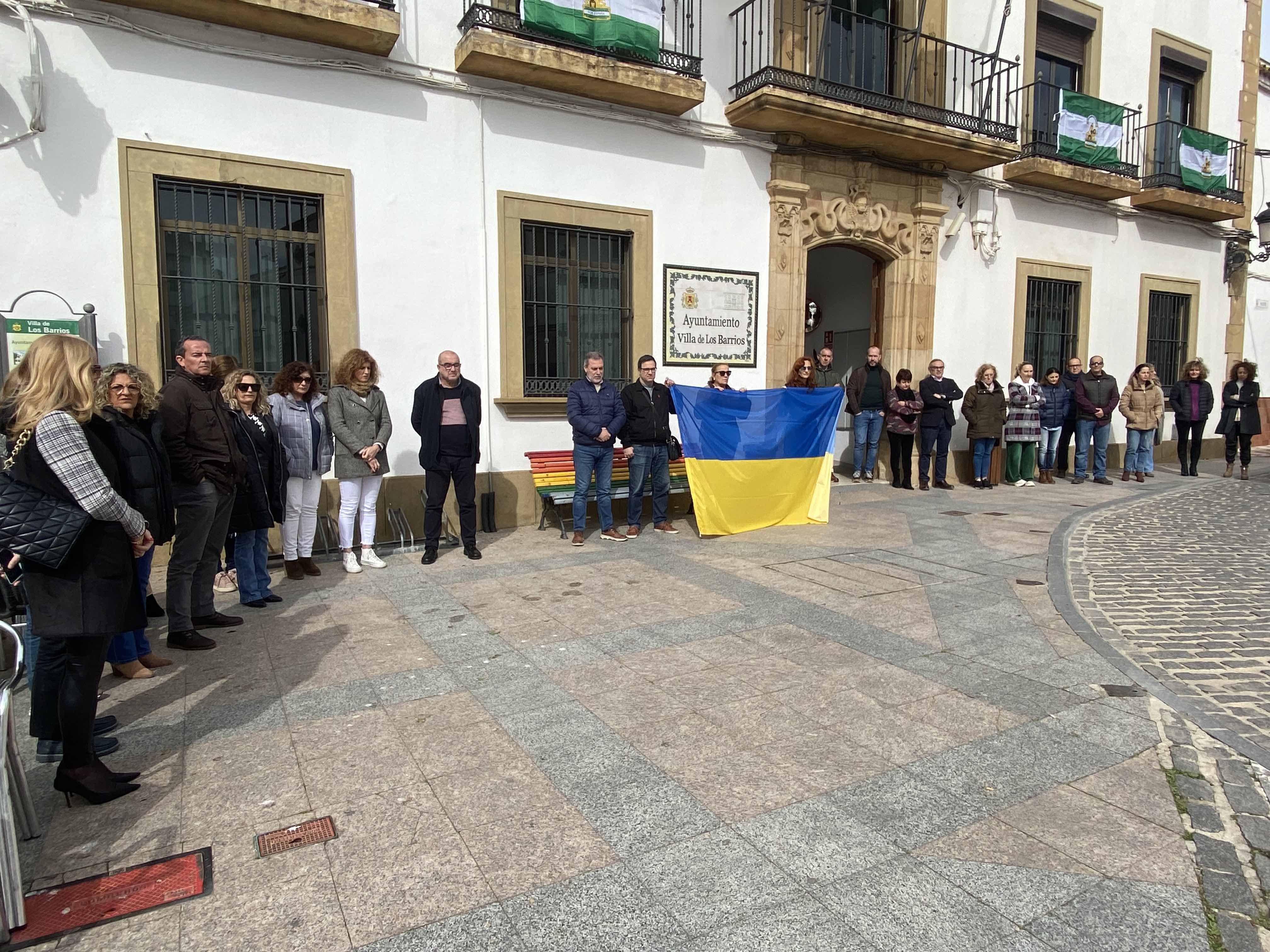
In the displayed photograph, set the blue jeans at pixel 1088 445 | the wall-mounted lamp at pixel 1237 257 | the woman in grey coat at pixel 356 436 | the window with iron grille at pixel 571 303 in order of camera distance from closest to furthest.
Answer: the woman in grey coat at pixel 356 436
the window with iron grille at pixel 571 303
the blue jeans at pixel 1088 445
the wall-mounted lamp at pixel 1237 257

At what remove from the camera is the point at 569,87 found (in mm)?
8680

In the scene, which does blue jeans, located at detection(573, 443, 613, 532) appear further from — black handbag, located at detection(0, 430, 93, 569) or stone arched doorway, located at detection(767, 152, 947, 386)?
black handbag, located at detection(0, 430, 93, 569)

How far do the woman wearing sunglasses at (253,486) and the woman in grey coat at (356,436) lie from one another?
74 cm

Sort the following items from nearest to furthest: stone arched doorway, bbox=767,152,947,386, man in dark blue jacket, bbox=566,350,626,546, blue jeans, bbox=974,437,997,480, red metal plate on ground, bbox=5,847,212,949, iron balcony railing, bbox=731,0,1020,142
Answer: red metal plate on ground, bbox=5,847,212,949
man in dark blue jacket, bbox=566,350,626,546
iron balcony railing, bbox=731,0,1020,142
stone arched doorway, bbox=767,152,947,386
blue jeans, bbox=974,437,997,480

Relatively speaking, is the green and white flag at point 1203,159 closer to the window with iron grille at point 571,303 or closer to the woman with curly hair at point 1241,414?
the woman with curly hair at point 1241,414

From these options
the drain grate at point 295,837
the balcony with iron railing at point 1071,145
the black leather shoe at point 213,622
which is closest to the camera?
the drain grate at point 295,837

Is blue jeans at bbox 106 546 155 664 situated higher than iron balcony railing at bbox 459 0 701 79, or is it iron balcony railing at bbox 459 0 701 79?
iron balcony railing at bbox 459 0 701 79

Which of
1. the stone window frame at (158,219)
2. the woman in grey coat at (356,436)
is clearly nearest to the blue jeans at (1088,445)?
the woman in grey coat at (356,436)

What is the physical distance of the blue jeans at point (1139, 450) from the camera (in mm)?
13055

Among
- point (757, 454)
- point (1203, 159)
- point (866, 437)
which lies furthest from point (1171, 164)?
Answer: point (757, 454)

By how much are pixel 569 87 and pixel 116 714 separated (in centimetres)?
720

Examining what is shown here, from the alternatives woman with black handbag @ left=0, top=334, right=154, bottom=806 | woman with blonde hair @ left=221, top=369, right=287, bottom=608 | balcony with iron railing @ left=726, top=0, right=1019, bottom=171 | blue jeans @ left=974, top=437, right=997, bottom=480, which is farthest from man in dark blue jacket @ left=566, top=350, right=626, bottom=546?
blue jeans @ left=974, top=437, right=997, bottom=480

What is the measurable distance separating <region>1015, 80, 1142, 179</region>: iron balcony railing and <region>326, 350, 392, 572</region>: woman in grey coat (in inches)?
401

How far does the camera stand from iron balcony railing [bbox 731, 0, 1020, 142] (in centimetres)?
988
